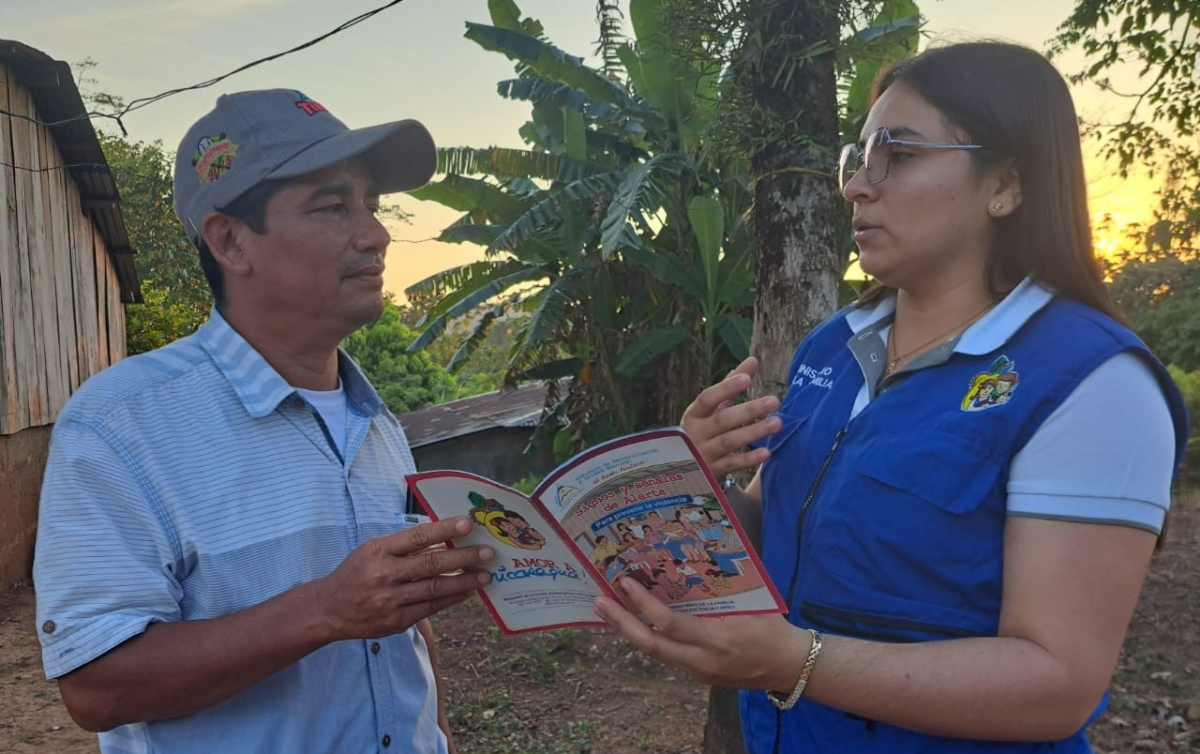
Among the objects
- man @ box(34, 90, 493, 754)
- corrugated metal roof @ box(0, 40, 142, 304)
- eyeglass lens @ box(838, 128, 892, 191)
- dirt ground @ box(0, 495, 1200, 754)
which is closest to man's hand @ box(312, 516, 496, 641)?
man @ box(34, 90, 493, 754)

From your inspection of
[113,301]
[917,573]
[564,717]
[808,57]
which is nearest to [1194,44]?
[808,57]

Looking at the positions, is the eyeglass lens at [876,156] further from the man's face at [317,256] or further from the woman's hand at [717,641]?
the man's face at [317,256]

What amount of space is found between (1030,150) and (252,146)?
1572 millimetres

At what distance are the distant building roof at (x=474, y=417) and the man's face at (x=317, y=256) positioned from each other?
489 inches

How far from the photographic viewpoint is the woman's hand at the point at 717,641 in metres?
1.54

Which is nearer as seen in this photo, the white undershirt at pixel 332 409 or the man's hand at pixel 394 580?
the man's hand at pixel 394 580

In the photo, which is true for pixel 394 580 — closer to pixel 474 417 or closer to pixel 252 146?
pixel 252 146

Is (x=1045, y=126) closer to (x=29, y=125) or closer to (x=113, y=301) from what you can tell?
(x=29, y=125)

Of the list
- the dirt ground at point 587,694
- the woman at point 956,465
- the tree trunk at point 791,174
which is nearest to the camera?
the woman at point 956,465

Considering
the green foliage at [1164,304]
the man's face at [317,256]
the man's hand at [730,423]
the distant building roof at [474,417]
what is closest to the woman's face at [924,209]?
the man's hand at [730,423]

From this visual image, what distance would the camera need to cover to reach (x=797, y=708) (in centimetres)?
183

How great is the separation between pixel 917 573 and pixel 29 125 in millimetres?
11555

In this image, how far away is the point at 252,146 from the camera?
2000 millimetres

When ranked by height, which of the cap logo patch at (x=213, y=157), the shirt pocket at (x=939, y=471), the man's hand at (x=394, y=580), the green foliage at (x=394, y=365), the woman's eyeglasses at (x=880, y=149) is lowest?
the green foliage at (x=394, y=365)
